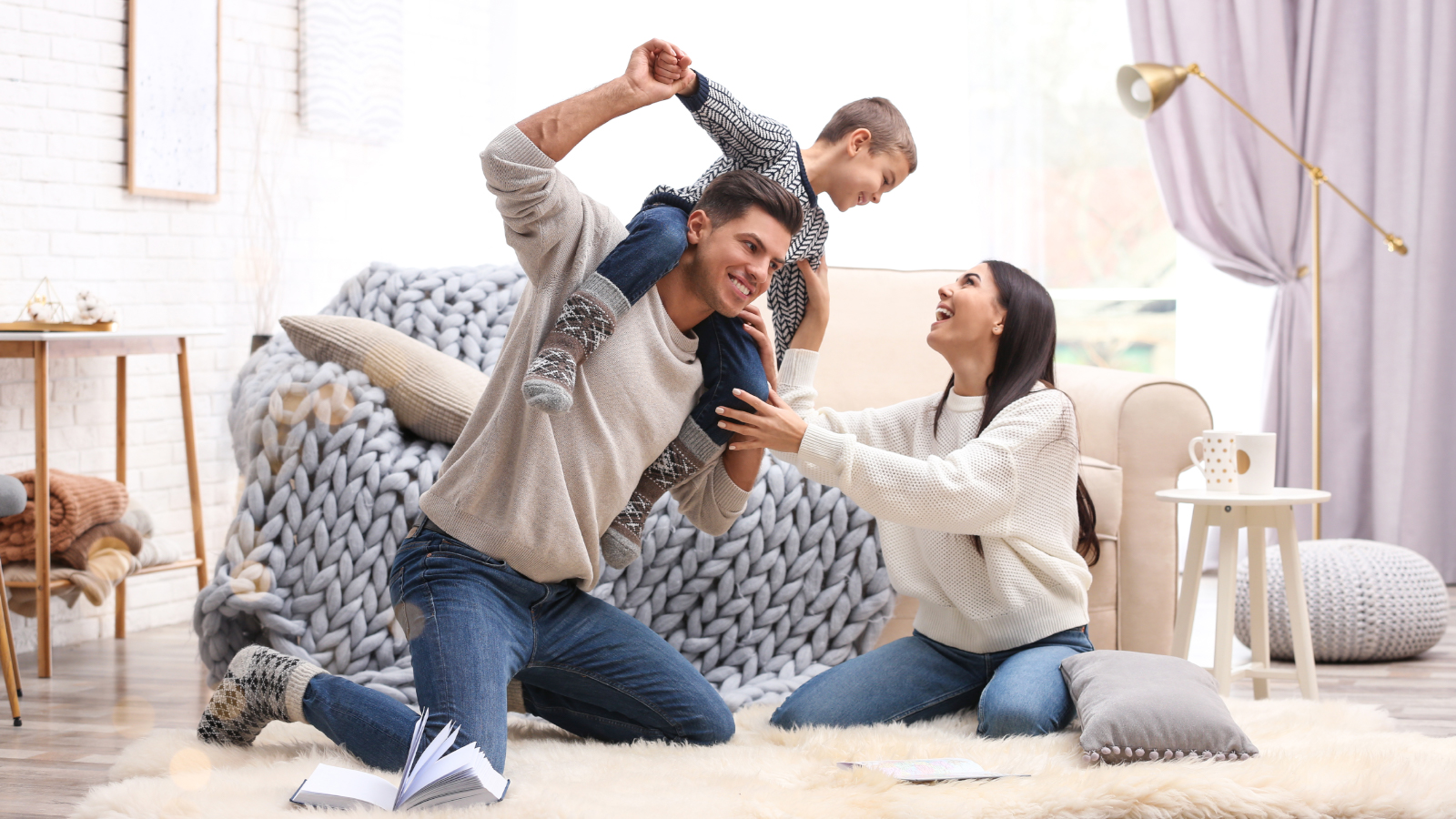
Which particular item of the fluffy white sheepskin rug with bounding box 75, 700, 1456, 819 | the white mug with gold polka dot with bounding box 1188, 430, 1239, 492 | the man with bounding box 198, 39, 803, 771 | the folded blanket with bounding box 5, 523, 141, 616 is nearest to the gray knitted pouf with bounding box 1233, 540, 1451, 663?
the white mug with gold polka dot with bounding box 1188, 430, 1239, 492

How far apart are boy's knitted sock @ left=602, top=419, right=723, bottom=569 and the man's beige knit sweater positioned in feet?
0.16

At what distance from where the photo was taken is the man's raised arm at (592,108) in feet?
5.08

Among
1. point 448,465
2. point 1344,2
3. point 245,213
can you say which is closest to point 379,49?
point 245,213

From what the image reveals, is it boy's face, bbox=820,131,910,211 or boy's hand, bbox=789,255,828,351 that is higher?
boy's face, bbox=820,131,910,211

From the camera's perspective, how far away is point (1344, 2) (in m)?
3.86

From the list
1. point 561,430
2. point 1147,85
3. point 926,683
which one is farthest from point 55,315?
point 1147,85

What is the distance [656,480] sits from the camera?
1853 mm

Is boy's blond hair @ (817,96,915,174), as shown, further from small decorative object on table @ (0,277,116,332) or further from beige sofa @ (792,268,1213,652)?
small decorative object on table @ (0,277,116,332)

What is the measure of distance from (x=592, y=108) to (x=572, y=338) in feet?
0.98

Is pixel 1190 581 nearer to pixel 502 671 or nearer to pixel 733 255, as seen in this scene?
pixel 733 255

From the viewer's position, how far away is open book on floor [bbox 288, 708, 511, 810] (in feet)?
4.78

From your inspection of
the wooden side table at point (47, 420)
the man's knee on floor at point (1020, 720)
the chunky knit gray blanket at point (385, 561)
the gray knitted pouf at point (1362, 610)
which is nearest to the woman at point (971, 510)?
the man's knee on floor at point (1020, 720)

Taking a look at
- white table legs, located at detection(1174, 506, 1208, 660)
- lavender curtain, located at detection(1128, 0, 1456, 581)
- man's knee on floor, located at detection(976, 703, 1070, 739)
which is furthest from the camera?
lavender curtain, located at detection(1128, 0, 1456, 581)

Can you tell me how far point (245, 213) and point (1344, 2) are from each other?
3.52 m
